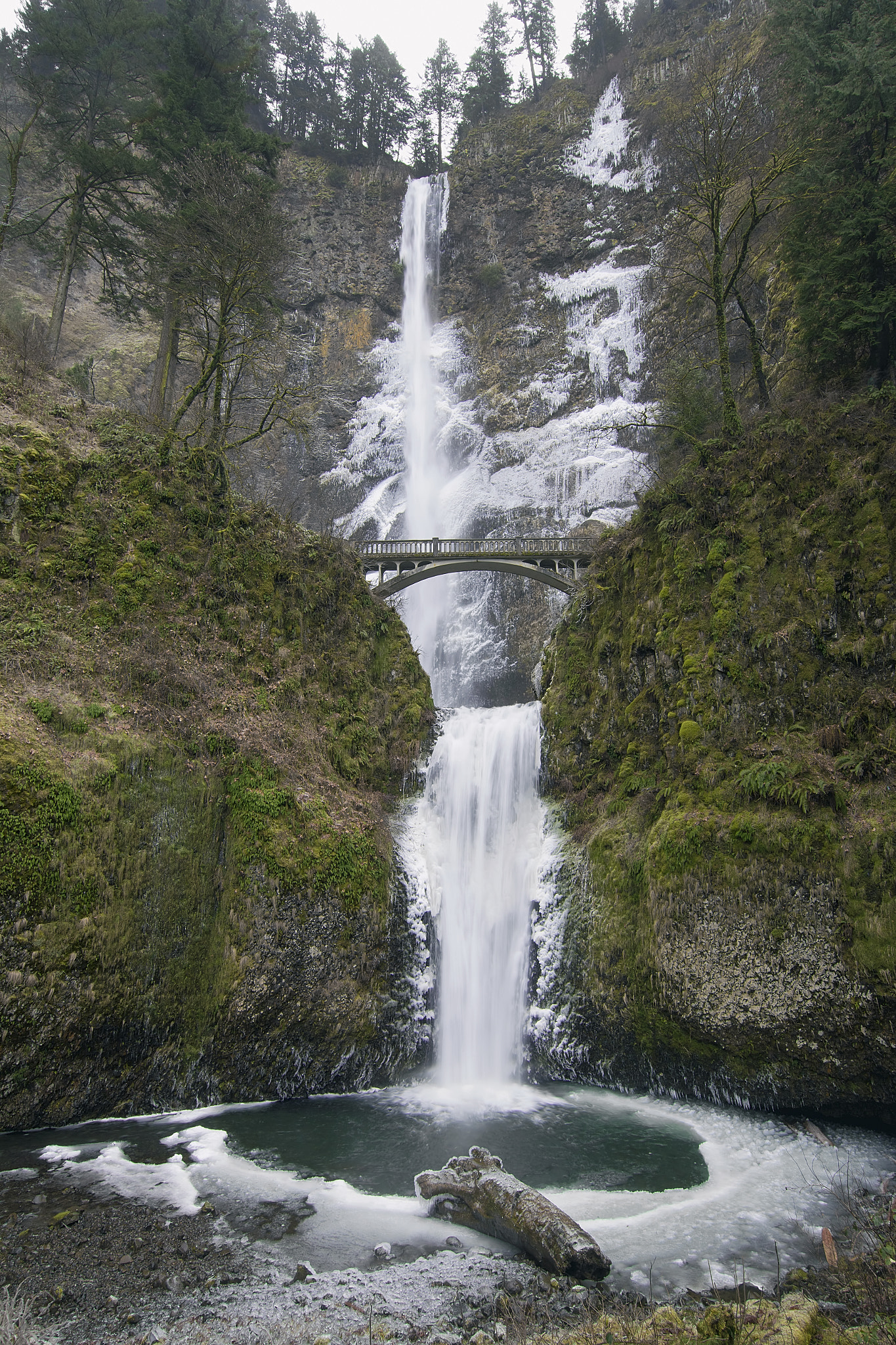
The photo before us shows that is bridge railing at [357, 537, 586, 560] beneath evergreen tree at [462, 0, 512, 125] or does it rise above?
beneath

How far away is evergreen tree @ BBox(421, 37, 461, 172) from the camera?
52812 mm

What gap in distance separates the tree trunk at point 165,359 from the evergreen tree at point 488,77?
140 feet

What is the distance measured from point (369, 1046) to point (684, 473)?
40.7 feet

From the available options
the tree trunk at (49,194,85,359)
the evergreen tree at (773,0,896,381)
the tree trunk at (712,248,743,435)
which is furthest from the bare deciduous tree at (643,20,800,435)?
the tree trunk at (49,194,85,359)

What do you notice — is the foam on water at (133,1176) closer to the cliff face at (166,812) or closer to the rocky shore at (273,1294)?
the rocky shore at (273,1294)

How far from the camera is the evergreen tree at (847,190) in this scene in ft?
47.9

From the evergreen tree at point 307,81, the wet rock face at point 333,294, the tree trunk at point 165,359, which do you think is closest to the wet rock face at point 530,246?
the wet rock face at point 333,294

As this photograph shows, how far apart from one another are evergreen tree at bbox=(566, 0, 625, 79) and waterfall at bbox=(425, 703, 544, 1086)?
170ft

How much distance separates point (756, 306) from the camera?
2836cm

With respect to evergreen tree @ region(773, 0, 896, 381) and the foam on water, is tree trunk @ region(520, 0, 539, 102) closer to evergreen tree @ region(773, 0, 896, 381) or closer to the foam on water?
evergreen tree @ region(773, 0, 896, 381)

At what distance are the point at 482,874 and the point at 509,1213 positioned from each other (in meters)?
7.81

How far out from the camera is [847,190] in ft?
49.5

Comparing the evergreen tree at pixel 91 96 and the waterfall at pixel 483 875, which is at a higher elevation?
the evergreen tree at pixel 91 96

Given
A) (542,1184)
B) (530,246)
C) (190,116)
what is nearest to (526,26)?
(530,246)
